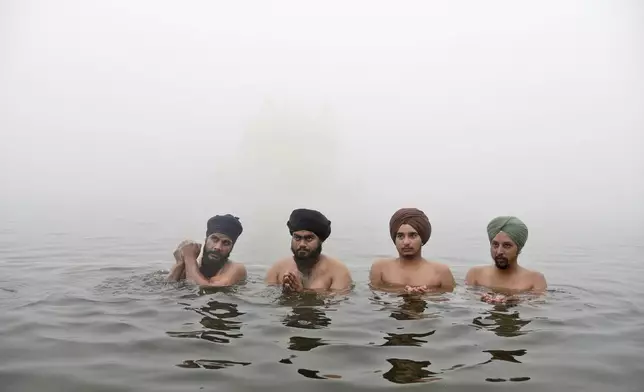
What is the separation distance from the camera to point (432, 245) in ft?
70.6

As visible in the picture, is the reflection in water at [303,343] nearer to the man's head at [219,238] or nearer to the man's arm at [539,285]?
the man's head at [219,238]

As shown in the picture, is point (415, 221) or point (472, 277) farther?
point (472, 277)

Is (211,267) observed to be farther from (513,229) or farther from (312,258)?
(513,229)

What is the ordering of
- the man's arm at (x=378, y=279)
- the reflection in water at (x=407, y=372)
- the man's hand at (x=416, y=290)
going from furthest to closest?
1. the man's arm at (x=378, y=279)
2. the man's hand at (x=416, y=290)
3. the reflection in water at (x=407, y=372)

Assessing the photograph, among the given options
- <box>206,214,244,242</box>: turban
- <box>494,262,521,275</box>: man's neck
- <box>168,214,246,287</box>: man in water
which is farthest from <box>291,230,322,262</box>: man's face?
<box>494,262,521,275</box>: man's neck

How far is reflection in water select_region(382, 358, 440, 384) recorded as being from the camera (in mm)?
5062

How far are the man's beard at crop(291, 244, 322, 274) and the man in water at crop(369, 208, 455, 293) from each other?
4.28ft

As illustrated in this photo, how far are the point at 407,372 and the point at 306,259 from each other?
4.43 meters

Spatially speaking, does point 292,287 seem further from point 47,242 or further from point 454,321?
point 47,242

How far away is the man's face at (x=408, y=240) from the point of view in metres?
9.51

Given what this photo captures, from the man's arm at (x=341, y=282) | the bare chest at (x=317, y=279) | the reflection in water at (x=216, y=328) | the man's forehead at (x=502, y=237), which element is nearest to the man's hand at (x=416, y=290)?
the man's arm at (x=341, y=282)

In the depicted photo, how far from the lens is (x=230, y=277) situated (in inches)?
388

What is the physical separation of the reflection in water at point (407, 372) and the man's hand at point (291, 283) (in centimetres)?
321

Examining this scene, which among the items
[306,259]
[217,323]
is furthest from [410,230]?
[217,323]
